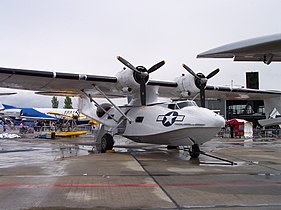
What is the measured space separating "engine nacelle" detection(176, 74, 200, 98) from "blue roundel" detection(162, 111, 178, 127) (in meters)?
3.60

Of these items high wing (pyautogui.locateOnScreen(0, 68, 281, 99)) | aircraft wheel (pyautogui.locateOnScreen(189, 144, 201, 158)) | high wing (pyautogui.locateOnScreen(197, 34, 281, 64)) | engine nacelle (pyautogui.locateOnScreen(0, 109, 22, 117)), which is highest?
high wing (pyautogui.locateOnScreen(0, 68, 281, 99))

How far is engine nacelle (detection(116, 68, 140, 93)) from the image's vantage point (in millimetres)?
14828

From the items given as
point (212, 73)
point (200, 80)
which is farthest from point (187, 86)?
point (212, 73)

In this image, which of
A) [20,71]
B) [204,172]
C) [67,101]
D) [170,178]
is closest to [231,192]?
[170,178]

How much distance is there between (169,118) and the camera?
1320cm

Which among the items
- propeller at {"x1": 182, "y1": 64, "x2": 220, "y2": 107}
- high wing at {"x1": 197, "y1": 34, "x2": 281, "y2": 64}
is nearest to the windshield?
propeller at {"x1": 182, "y1": 64, "x2": 220, "y2": 107}

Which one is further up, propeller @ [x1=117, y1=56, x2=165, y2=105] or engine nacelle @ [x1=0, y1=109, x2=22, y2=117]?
propeller @ [x1=117, y1=56, x2=165, y2=105]

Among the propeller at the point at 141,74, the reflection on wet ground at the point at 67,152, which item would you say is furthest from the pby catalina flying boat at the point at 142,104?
the reflection on wet ground at the point at 67,152

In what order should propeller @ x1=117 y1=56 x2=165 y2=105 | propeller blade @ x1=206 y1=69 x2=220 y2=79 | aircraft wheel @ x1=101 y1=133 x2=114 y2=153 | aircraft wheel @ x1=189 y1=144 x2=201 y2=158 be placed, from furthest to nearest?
1. propeller blade @ x1=206 y1=69 x2=220 y2=79
2. aircraft wheel @ x1=101 y1=133 x2=114 y2=153
3. propeller @ x1=117 y1=56 x2=165 y2=105
4. aircraft wheel @ x1=189 y1=144 x2=201 y2=158

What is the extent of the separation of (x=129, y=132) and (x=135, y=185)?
27.9ft

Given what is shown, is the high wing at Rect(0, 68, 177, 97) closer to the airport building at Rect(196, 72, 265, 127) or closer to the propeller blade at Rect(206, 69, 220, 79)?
the propeller blade at Rect(206, 69, 220, 79)

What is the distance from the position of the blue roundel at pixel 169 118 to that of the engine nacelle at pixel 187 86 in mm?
3604

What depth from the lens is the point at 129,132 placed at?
15.6 m

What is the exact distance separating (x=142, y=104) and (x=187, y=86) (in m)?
2.92
